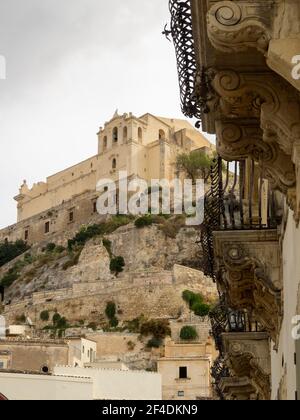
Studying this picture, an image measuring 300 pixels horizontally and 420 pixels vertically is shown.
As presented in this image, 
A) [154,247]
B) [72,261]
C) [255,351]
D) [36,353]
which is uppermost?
[154,247]

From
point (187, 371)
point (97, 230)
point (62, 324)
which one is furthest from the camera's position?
point (97, 230)

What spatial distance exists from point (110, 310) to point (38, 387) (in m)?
43.1

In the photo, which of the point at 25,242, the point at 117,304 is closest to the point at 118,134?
the point at 25,242

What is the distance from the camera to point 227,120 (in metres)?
6.91

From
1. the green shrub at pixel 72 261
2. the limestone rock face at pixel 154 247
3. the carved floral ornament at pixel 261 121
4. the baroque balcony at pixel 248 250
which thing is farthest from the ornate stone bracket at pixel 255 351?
the green shrub at pixel 72 261

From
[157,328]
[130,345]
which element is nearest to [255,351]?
[130,345]

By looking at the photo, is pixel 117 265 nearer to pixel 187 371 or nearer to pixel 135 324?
pixel 135 324

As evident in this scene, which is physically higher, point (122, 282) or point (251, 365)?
point (122, 282)

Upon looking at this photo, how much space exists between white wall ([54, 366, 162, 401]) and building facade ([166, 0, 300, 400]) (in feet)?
78.9

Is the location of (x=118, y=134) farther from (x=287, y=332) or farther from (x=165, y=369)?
(x=287, y=332)

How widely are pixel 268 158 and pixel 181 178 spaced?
278 ft

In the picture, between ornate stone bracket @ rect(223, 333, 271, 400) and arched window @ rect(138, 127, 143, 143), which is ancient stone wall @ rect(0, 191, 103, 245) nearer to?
arched window @ rect(138, 127, 143, 143)

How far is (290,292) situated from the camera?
8164 mm
